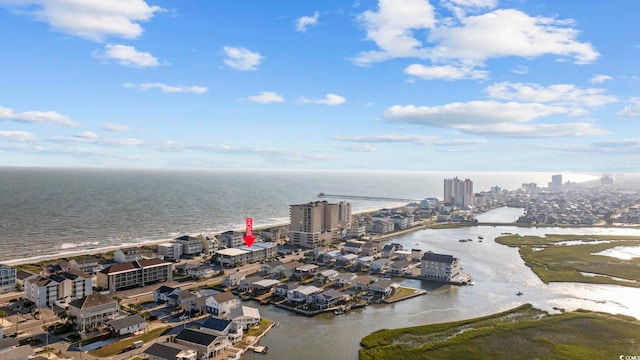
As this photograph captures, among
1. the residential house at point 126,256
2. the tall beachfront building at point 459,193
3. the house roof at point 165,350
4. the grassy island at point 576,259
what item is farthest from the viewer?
the tall beachfront building at point 459,193

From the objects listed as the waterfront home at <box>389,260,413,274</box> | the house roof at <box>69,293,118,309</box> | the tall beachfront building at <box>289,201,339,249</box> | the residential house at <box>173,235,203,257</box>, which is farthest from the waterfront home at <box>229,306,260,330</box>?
the tall beachfront building at <box>289,201,339,249</box>

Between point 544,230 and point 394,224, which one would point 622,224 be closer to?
point 544,230

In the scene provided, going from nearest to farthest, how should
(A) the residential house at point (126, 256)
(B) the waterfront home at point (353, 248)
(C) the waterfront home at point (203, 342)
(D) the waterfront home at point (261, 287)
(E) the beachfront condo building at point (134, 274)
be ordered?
(C) the waterfront home at point (203, 342) → (E) the beachfront condo building at point (134, 274) → (D) the waterfront home at point (261, 287) → (A) the residential house at point (126, 256) → (B) the waterfront home at point (353, 248)

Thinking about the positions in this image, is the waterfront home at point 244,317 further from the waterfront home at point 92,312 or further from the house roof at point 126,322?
the waterfront home at point 92,312

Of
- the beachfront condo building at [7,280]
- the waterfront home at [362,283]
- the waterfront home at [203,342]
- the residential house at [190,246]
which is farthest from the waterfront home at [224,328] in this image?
the residential house at [190,246]

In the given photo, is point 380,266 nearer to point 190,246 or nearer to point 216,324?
point 190,246

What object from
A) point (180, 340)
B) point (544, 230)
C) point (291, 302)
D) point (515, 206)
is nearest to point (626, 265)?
point (544, 230)

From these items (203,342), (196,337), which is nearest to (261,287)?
(196,337)
